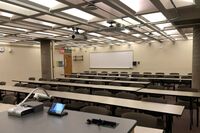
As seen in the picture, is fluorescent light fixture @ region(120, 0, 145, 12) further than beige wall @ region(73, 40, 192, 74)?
No

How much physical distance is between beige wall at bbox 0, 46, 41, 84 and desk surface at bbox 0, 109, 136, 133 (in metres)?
9.36

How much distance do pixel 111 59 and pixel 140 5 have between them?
9278 mm

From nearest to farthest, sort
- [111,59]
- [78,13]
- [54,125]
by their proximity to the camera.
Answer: [54,125], [78,13], [111,59]

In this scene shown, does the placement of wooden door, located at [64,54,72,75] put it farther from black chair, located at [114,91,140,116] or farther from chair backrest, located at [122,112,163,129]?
chair backrest, located at [122,112,163,129]

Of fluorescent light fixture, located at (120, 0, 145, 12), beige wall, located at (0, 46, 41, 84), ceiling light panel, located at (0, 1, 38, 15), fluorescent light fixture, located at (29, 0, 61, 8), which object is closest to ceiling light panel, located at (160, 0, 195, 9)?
fluorescent light fixture, located at (120, 0, 145, 12)

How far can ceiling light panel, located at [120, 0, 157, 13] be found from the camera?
399 centimetres

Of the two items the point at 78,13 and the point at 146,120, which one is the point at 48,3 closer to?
the point at 78,13

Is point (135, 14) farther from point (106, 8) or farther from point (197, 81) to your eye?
point (197, 81)

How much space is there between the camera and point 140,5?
4301 millimetres

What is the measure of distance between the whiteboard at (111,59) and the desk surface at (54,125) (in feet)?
35.0

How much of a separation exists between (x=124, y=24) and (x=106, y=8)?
6.28 feet

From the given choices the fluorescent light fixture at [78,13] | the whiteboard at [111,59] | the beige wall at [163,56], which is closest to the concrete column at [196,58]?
the fluorescent light fixture at [78,13]

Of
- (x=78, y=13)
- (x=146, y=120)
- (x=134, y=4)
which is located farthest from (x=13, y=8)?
(x=146, y=120)

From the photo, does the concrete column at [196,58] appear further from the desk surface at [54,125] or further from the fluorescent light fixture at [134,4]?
the desk surface at [54,125]
